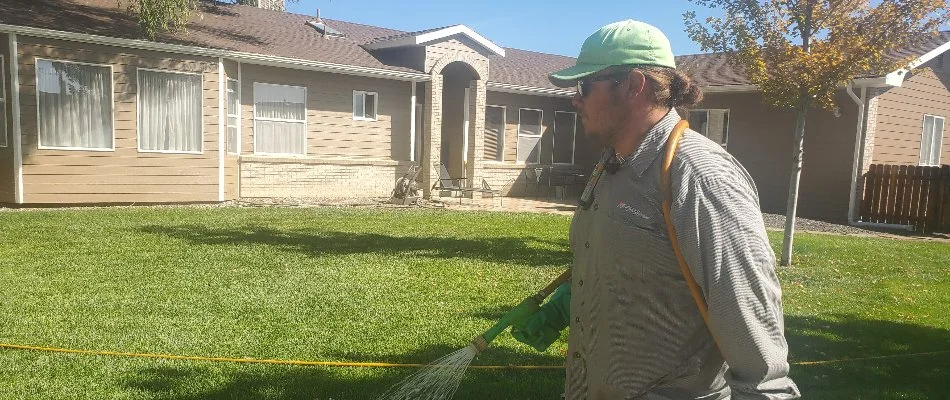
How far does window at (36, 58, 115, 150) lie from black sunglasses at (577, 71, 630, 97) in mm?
14558

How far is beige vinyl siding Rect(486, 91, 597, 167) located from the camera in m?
21.9

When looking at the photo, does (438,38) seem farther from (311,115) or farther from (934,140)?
(934,140)

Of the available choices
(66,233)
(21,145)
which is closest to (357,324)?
(66,233)

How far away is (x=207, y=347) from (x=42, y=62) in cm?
1126

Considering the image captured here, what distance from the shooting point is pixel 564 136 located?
2345cm

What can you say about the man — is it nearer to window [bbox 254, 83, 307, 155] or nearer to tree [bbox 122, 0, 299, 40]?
tree [bbox 122, 0, 299, 40]

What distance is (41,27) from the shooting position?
13.5 meters

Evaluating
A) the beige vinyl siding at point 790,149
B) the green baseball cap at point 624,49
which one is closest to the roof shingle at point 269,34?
the beige vinyl siding at point 790,149

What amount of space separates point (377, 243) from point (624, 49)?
8.88 metres

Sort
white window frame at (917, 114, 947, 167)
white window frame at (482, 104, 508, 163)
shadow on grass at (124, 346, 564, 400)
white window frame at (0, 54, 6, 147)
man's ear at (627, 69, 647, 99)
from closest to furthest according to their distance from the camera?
man's ear at (627, 69, 647, 99), shadow on grass at (124, 346, 564, 400), white window frame at (0, 54, 6, 147), white window frame at (917, 114, 947, 167), white window frame at (482, 104, 508, 163)

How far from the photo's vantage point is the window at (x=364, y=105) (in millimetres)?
18984

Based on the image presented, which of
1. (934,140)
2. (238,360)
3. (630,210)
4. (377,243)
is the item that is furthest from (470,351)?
(934,140)

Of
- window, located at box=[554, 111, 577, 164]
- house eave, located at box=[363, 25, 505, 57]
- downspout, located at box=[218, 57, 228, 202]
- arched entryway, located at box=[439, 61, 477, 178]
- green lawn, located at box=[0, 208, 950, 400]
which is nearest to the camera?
green lawn, located at box=[0, 208, 950, 400]

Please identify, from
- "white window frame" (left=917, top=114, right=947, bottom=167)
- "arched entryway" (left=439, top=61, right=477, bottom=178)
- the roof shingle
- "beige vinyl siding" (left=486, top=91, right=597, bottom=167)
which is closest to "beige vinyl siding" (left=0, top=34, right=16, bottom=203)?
the roof shingle
